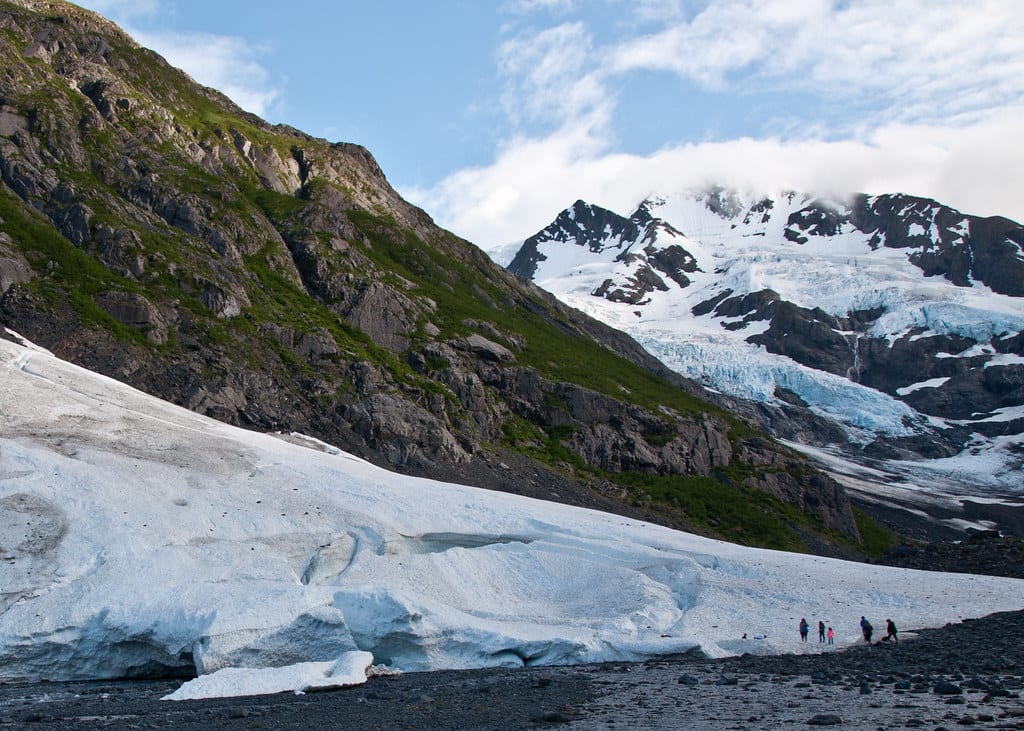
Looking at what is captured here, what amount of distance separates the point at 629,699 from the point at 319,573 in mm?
13914

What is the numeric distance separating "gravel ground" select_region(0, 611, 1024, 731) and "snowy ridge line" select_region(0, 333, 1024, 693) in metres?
1.44

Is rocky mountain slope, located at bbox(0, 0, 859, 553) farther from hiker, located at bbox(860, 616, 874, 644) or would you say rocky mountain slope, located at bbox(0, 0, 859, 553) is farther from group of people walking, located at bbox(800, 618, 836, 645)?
hiker, located at bbox(860, 616, 874, 644)

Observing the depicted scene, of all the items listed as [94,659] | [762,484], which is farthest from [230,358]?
[762,484]

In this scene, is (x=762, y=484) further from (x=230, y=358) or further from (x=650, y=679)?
(x=650, y=679)

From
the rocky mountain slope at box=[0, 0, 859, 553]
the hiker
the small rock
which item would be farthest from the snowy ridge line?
the rocky mountain slope at box=[0, 0, 859, 553]

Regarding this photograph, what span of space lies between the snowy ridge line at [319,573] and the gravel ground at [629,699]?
144 centimetres

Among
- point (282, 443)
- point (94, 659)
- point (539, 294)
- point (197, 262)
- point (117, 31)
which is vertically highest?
point (117, 31)

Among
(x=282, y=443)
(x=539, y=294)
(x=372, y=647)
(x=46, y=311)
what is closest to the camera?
(x=372, y=647)

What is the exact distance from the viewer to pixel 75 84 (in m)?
92.2

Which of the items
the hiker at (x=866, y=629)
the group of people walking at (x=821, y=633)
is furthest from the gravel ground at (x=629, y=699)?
the hiker at (x=866, y=629)

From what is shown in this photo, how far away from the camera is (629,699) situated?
2148 centimetres

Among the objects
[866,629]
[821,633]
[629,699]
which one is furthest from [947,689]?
[866,629]

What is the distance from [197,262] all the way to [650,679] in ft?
201

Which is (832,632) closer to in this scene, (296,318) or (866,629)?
(866,629)
